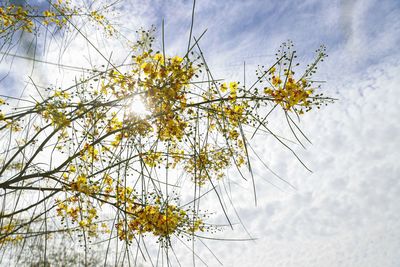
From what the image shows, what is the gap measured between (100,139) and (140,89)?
0.47 metres

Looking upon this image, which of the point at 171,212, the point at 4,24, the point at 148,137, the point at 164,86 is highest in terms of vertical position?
the point at 4,24

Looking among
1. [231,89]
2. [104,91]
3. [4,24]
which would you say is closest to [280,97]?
[231,89]

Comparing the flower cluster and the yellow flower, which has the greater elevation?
the yellow flower

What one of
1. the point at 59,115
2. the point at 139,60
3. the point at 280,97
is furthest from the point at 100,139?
the point at 280,97

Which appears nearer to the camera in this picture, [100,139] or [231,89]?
[100,139]

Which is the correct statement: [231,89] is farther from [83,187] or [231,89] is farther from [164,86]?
[83,187]

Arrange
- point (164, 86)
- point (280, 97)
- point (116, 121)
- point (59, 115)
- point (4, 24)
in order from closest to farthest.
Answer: point (164, 86), point (59, 115), point (280, 97), point (116, 121), point (4, 24)

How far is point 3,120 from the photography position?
2.12 meters

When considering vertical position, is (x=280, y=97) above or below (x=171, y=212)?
above

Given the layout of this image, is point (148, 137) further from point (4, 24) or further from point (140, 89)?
point (4, 24)

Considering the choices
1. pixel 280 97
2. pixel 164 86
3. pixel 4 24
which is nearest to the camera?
pixel 164 86

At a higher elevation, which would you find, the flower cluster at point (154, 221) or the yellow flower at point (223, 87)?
the yellow flower at point (223, 87)

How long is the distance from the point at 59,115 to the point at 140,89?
57 cm

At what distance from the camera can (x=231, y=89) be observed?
215cm
